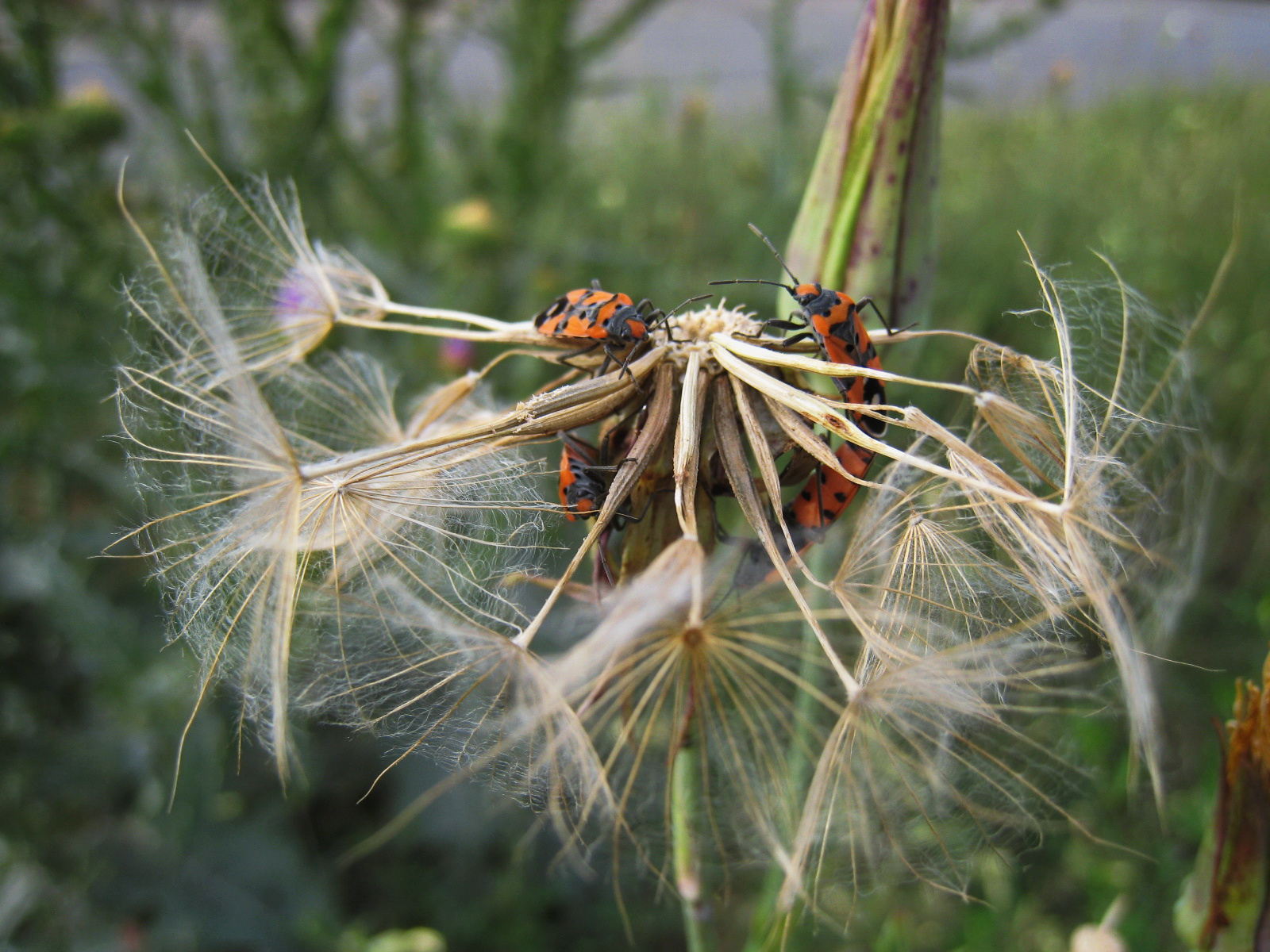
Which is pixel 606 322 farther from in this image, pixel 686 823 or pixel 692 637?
pixel 686 823

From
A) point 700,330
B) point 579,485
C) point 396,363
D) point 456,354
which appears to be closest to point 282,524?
point 579,485

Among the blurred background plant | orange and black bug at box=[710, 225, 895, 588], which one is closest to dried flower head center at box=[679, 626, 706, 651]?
orange and black bug at box=[710, 225, 895, 588]

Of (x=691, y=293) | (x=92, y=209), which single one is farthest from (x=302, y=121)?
(x=691, y=293)

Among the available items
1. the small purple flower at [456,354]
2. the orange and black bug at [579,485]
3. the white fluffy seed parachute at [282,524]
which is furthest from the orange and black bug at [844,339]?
the small purple flower at [456,354]

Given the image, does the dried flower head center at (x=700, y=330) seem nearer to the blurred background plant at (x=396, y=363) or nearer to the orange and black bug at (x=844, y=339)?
the orange and black bug at (x=844, y=339)

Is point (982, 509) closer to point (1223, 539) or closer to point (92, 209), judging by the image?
point (1223, 539)

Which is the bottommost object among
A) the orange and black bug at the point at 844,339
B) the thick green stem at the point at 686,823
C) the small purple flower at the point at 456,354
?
the thick green stem at the point at 686,823
